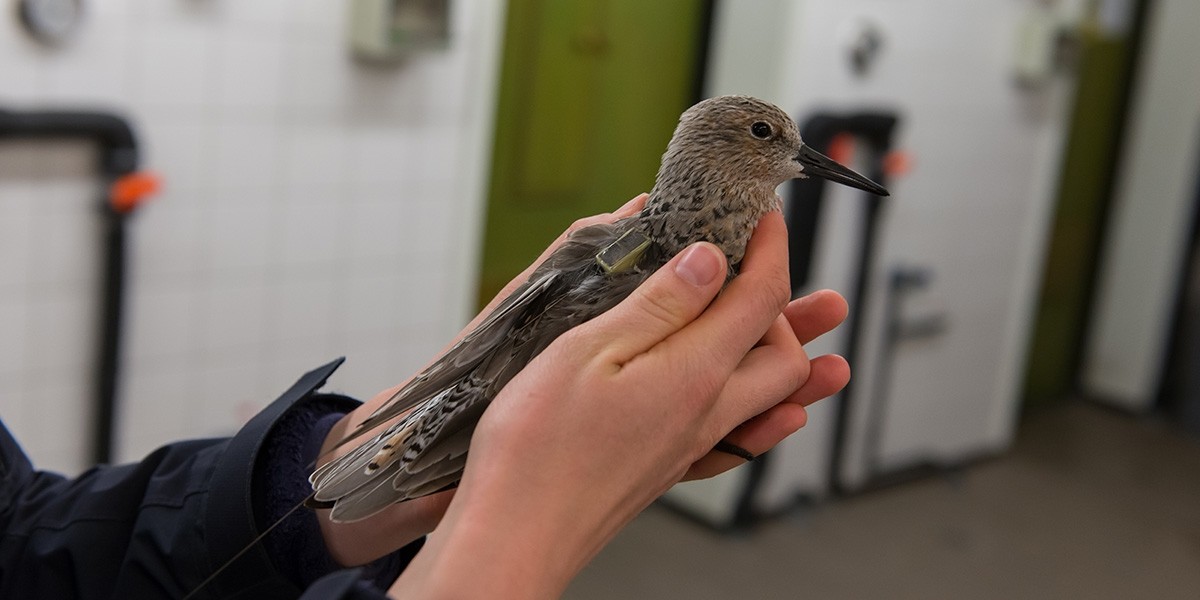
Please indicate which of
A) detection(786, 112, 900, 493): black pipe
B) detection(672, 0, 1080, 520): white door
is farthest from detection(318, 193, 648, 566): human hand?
detection(672, 0, 1080, 520): white door

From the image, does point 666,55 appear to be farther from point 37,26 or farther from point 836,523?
point 37,26

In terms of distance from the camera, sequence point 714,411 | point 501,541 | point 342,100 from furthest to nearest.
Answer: point 342,100 < point 714,411 < point 501,541

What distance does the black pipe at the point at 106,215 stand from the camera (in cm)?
185

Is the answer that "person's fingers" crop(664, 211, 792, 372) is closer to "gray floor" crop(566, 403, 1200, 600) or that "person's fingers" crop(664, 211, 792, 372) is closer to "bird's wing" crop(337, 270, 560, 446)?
"bird's wing" crop(337, 270, 560, 446)

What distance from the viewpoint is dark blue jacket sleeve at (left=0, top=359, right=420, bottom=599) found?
2.89ft

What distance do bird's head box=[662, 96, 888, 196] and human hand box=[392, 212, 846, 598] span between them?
0.14 meters

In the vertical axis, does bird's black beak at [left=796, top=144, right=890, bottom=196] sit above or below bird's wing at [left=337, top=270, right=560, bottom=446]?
above

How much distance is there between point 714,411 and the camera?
0.82 metres

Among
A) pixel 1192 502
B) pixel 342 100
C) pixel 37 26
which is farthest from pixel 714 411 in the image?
pixel 1192 502

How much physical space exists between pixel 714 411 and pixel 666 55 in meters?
2.35

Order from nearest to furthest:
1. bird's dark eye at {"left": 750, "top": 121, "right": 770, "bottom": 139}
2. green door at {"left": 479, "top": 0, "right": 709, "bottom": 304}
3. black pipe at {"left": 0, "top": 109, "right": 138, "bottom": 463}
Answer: bird's dark eye at {"left": 750, "top": 121, "right": 770, "bottom": 139} < black pipe at {"left": 0, "top": 109, "right": 138, "bottom": 463} < green door at {"left": 479, "top": 0, "right": 709, "bottom": 304}

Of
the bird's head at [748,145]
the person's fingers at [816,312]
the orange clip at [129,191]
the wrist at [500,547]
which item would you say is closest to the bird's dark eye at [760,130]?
the bird's head at [748,145]

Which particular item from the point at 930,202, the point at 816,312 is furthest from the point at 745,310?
the point at 930,202

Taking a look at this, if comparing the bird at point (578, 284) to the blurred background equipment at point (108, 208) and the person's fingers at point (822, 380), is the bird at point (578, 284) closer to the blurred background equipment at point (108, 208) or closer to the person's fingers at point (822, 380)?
the person's fingers at point (822, 380)
